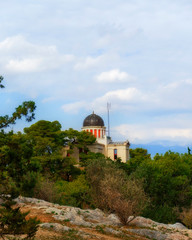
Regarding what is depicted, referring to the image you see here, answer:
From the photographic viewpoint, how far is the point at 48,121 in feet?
258

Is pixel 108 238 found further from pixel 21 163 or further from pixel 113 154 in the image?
pixel 113 154

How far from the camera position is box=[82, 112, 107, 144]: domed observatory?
107562mm

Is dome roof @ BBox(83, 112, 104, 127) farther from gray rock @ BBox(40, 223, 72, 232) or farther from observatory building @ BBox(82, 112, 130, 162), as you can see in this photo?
gray rock @ BBox(40, 223, 72, 232)

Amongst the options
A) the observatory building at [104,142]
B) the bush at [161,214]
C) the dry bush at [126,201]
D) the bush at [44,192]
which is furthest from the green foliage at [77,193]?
the observatory building at [104,142]

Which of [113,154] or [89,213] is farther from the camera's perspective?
[113,154]

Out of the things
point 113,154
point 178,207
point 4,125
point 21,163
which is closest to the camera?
point 21,163

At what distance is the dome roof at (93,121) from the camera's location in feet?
355

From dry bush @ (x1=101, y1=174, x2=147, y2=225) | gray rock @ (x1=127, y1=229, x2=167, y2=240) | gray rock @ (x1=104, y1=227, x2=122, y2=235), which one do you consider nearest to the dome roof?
dry bush @ (x1=101, y1=174, x2=147, y2=225)

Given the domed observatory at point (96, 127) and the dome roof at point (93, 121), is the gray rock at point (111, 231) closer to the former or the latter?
the domed observatory at point (96, 127)

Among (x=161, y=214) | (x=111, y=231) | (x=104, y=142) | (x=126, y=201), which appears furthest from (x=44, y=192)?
(x=104, y=142)

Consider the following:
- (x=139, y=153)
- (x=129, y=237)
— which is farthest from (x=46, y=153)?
(x=139, y=153)

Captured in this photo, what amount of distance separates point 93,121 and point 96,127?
1.87 metres

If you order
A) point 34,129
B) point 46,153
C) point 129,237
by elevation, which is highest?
point 34,129

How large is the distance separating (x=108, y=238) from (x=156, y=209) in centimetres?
2272
